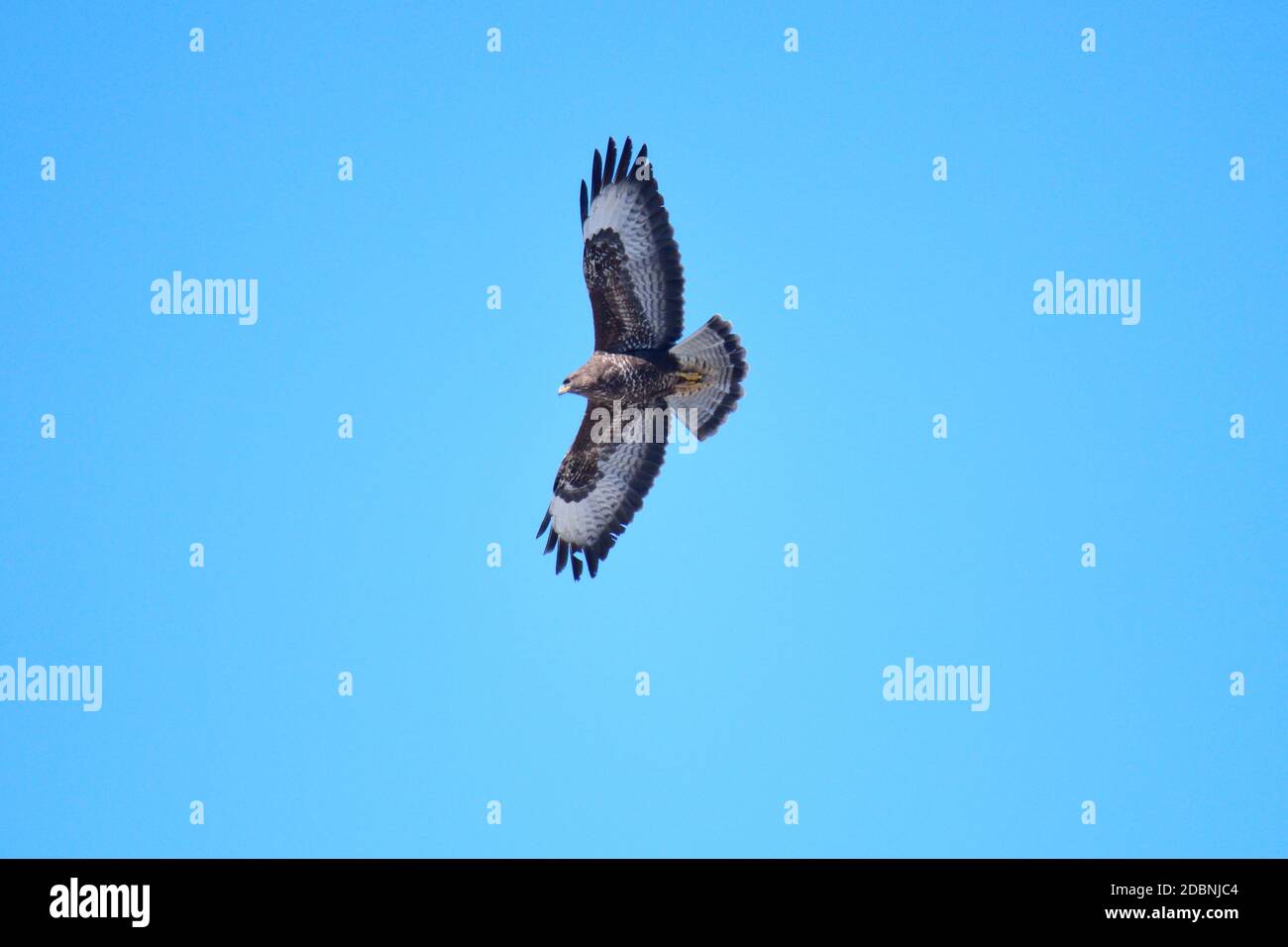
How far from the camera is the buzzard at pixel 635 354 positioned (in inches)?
448

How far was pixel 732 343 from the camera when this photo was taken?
1189 cm

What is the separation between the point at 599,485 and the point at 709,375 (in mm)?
1554

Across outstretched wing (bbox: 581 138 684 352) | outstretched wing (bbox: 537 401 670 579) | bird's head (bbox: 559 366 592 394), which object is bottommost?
outstretched wing (bbox: 537 401 670 579)

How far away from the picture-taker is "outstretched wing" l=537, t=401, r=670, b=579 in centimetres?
1244

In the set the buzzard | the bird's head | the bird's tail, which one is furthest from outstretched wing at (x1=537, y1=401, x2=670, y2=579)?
the bird's head

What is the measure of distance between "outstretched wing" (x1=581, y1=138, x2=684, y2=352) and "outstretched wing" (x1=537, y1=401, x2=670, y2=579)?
111cm

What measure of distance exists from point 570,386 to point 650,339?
0.78 m

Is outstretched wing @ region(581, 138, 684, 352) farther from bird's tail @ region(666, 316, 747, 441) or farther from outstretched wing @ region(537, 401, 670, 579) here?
outstretched wing @ region(537, 401, 670, 579)

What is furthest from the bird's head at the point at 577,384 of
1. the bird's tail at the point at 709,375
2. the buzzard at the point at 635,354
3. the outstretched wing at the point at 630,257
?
the bird's tail at the point at 709,375

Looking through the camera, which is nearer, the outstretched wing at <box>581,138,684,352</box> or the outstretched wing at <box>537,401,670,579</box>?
the outstretched wing at <box>581,138,684,352</box>

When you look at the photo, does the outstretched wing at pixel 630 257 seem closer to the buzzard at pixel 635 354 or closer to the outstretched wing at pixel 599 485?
the buzzard at pixel 635 354
